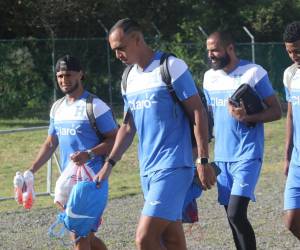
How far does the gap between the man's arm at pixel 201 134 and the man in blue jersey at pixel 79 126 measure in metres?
1.23

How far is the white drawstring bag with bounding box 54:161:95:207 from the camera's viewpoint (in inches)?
272

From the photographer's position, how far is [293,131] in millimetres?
7012

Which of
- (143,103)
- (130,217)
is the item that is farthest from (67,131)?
(130,217)

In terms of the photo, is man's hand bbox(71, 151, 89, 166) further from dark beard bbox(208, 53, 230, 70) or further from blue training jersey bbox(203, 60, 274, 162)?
dark beard bbox(208, 53, 230, 70)

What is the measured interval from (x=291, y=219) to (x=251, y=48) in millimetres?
22476

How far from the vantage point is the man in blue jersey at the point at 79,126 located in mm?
6875

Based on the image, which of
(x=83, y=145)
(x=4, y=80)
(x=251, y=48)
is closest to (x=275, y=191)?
(x=83, y=145)

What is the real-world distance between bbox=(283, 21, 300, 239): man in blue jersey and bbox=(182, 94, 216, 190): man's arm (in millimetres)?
1242

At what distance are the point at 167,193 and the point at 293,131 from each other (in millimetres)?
1646

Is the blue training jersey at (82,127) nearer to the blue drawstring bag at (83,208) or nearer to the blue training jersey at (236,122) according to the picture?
the blue drawstring bag at (83,208)

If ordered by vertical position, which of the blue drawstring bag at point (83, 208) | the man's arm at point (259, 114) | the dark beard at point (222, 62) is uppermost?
the dark beard at point (222, 62)

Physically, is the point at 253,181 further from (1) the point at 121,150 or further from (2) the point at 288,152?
(1) the point at 121,150

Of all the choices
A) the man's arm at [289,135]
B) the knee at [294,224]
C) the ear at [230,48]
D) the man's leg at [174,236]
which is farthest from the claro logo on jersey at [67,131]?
the knee at [294,224]

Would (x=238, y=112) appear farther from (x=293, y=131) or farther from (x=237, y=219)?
(x=237, y=219)
